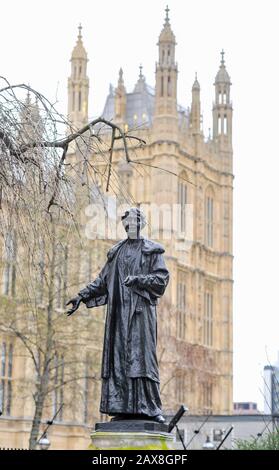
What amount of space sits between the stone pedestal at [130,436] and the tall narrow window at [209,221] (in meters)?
59.1

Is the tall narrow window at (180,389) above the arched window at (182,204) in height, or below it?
below

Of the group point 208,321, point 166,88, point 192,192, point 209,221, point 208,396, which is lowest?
point 208,396

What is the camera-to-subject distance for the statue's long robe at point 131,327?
→ 9.84m

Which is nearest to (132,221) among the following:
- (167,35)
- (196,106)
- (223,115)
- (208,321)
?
(167,35)

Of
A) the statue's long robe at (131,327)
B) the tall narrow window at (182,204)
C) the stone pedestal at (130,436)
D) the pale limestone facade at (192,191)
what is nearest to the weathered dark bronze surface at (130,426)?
the stone pedestal at (130,436)

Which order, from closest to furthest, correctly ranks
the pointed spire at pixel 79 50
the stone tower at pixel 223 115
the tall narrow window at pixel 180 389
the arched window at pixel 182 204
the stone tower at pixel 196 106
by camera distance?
the tall narrow window at pixel 180 389 < the pointed spire at pixel 79 50 < the arched window at pixel 182 204 < the stone tower at pixel 196 106 < the stone tower at pixel 223 115

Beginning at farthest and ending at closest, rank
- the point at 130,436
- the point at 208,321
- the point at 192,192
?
the point at 208,321
the point at 192,192
the point at 130,436

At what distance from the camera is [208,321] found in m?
68.4

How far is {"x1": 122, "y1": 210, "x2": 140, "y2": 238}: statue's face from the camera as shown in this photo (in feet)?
33.6

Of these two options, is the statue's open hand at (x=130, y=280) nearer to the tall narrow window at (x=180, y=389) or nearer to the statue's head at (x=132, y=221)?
the statue's head at (x=132, y=221)

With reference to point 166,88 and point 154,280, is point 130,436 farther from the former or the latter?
point 166,88

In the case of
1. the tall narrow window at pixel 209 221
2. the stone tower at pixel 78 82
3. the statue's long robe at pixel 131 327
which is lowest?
the statue's long robe at pixel 131 327

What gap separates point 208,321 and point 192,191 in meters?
7.86

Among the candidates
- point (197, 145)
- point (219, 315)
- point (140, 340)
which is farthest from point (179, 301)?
point (140, 340)
